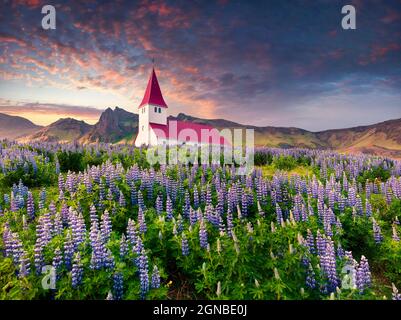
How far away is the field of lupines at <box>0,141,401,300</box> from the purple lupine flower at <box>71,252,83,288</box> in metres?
0.01

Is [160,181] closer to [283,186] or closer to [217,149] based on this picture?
[283,186]

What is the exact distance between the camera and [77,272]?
12.1ft

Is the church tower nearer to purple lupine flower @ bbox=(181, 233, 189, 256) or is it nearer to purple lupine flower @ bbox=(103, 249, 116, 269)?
purple lupine flower @ bbox=(181, 233, 189, 256)

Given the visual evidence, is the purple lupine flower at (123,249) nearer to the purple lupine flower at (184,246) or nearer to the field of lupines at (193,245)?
the field of lupines at (193,245)

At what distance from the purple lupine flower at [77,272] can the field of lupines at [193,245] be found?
0.04 feet

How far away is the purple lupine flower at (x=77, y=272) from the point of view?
3633mm

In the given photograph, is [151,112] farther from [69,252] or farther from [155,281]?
[155,281]

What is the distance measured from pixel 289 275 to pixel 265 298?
0.55 metres

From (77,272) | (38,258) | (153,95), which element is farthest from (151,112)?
(77,272)

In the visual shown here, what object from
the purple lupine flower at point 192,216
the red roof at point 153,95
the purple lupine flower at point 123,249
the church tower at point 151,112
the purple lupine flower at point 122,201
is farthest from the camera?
the red roof at point 153,95

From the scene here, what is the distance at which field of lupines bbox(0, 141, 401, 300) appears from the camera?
3699mm

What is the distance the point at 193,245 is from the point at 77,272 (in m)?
1.55

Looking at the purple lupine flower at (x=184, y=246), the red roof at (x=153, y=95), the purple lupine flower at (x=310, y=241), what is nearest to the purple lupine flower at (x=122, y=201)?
the purple lupine flower at (x=184, y=246)
